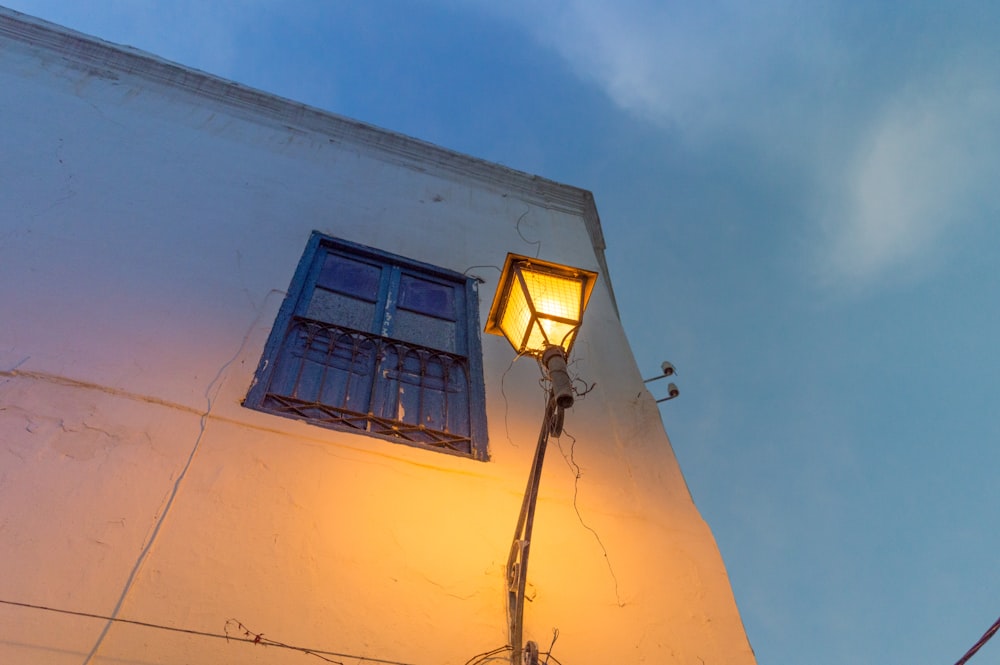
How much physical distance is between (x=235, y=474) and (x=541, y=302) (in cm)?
144

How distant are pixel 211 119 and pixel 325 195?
1274mm

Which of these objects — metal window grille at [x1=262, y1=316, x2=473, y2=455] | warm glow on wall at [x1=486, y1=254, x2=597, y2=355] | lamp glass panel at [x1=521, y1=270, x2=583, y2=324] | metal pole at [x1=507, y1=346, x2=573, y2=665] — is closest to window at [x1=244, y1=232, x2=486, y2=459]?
metal window grille at [x1=262, y1=316, x2=473, y2=455]

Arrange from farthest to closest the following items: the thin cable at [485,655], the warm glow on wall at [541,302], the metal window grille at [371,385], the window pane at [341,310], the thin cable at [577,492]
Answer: the window pane at [341,310] → the metal window grille at [371,385] → the thin cable at [577,492] → the warm glow on wall at [541,302] → the thin cable at [485,655]

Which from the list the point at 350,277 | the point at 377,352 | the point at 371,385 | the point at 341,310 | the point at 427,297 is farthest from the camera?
the point at 427,297

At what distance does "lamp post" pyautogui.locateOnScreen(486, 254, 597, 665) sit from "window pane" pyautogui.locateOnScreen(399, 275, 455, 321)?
4.84 ft

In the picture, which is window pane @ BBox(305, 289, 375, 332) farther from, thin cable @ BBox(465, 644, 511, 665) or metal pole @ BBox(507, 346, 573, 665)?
thin cable @ BBox(465, 644, 511, 665)

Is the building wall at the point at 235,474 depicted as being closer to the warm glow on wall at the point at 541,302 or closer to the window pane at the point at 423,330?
the window pane at the point at 423,330

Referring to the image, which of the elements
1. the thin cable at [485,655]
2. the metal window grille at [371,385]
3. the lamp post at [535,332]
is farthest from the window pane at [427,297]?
the thin cable at [485,655]

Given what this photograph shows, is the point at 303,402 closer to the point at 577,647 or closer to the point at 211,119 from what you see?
the point at 577,647

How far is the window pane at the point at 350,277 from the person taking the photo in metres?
4.32

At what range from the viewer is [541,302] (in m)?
2.75

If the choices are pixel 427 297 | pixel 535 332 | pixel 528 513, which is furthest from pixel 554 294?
pixel 427 297

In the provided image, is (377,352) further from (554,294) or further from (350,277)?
(554,294)

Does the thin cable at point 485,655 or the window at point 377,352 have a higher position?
the window at point 377,352
